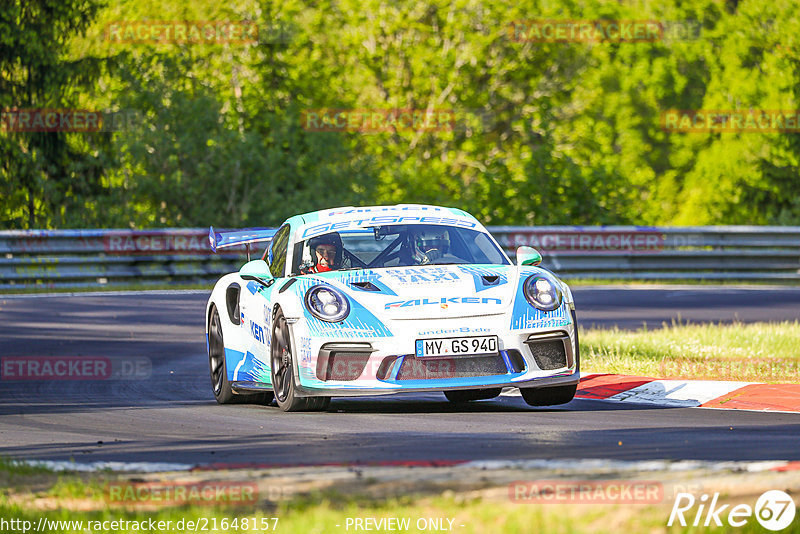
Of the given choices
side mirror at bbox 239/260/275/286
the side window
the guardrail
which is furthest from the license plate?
the guardrail

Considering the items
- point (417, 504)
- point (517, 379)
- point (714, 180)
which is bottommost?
point (714, 180)

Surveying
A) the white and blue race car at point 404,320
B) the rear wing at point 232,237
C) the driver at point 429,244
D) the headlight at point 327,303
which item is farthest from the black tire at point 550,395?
the rear wing at point 232,237

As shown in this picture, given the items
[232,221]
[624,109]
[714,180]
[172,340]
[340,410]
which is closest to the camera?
[340,410]

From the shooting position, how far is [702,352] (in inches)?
526

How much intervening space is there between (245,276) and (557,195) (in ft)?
73.8

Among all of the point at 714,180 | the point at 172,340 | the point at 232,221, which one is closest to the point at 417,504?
the point at 172,340

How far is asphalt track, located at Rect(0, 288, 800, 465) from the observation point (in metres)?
7.22

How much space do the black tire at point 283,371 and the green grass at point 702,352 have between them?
3.36 metres

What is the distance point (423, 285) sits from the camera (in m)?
9.31

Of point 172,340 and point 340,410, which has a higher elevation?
point 340,410

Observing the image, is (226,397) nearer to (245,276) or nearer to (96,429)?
(245,276)

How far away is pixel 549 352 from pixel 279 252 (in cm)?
250

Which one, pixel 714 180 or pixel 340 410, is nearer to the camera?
pixel 340 410

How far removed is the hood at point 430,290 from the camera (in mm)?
9109
